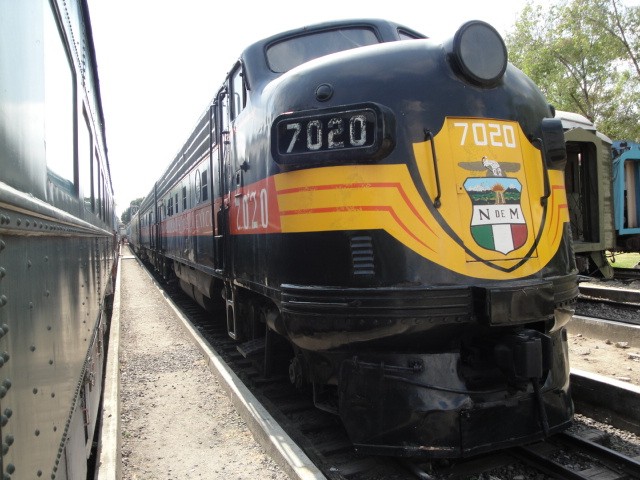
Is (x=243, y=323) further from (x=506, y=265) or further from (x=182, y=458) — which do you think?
(x=506, y=265)

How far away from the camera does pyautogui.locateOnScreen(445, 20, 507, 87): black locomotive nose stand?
11.2 feet

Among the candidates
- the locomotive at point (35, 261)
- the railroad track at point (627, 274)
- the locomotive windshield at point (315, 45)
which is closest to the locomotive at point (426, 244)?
the locomotive windshield at point (315, 45)

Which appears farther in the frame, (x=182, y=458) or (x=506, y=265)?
(x=182, y=458)

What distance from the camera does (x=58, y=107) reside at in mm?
2594

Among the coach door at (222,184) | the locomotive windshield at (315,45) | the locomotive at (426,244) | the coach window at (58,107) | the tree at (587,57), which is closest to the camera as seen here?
the coach window at (58,107)

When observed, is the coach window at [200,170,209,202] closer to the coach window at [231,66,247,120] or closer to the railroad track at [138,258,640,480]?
the coach window at [231,66,247,120]

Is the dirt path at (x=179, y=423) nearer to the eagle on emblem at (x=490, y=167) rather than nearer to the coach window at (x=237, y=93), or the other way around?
the eagle on emblem at (x=490, y=167)

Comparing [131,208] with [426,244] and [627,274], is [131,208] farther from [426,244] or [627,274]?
[426,244]

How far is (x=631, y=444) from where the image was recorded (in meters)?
3.75

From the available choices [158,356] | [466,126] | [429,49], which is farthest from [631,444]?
[158,356]

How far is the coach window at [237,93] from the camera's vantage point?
501cm

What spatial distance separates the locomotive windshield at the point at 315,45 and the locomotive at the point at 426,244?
0.96 metres

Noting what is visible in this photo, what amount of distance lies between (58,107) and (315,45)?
2.65 meters

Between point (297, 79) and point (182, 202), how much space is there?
6870 mm
